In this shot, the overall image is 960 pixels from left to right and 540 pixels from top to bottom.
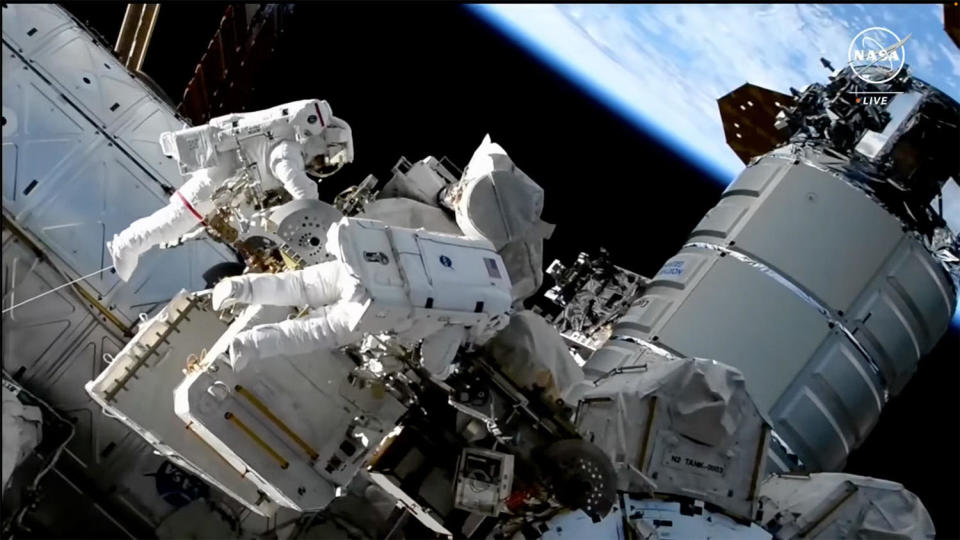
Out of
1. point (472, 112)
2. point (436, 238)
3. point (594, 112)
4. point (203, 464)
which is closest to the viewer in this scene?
point (436, 238)

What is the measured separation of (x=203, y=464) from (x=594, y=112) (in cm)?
855

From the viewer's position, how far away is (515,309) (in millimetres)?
5672

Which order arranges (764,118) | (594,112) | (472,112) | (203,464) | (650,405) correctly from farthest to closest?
(594,112) < (472,112) < (764,118) < (650,405) < (203,464)

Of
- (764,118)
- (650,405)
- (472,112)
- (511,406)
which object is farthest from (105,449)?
(472,112)

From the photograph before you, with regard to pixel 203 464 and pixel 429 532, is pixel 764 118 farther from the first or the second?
pixel 203 464

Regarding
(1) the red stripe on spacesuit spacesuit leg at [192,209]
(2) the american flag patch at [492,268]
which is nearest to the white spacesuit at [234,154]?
(1) the red stripe on spacesuit spacesuit leg at [192,209]

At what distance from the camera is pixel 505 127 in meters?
11.9

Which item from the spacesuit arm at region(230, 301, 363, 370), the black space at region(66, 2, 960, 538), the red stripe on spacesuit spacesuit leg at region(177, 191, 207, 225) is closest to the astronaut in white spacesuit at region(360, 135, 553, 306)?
the red stripe on spacesuit spacesuit leg at region(177, 191, 207, 225)

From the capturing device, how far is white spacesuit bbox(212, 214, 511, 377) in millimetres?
4801

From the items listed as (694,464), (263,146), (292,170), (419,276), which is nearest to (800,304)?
(694,464)

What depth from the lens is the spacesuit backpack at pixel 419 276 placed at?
4785mm

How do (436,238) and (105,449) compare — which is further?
(105,449)

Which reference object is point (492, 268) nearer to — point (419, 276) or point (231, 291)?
point (419, 276)

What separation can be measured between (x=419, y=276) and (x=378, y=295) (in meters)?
0.24
